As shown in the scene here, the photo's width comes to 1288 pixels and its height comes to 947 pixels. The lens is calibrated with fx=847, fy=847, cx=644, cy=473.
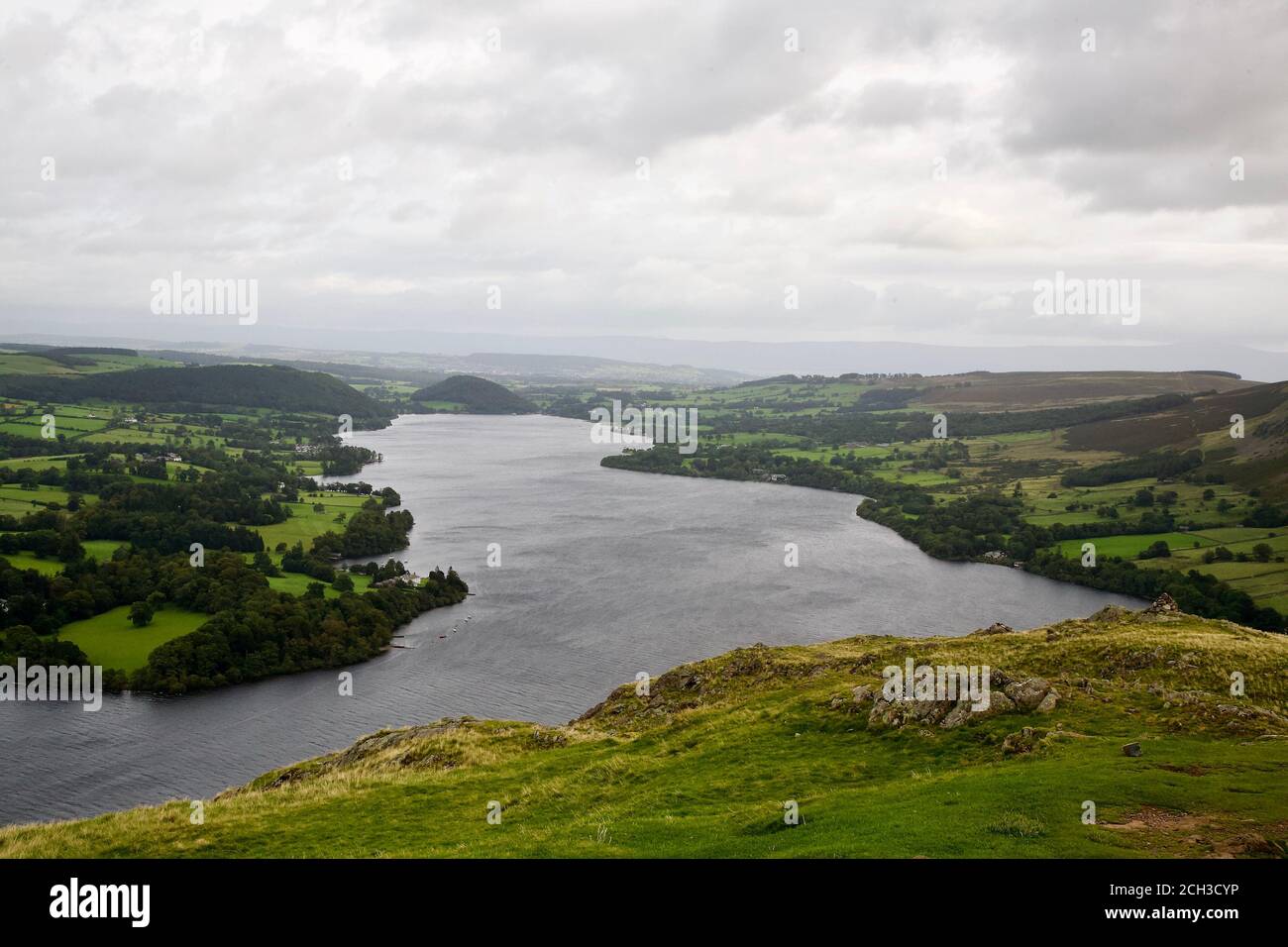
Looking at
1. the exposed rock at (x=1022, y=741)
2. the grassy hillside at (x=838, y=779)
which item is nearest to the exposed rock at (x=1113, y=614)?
the grassy hillside at (x=838, y=779)

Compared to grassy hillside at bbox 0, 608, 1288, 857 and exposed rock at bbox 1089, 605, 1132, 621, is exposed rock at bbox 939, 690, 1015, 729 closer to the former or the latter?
grassy hillside at bbox 0, 608, 1288, 857

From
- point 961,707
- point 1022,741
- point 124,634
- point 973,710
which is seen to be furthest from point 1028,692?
point 124,634

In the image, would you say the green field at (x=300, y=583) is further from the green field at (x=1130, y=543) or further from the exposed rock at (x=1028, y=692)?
the green field at (x=1130, y=543)

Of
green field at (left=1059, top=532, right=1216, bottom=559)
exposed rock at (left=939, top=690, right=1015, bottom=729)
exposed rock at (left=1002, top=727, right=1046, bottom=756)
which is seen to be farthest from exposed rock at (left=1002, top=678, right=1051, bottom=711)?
green field at (left=1059, top=532, right=1216, bottom=559)
